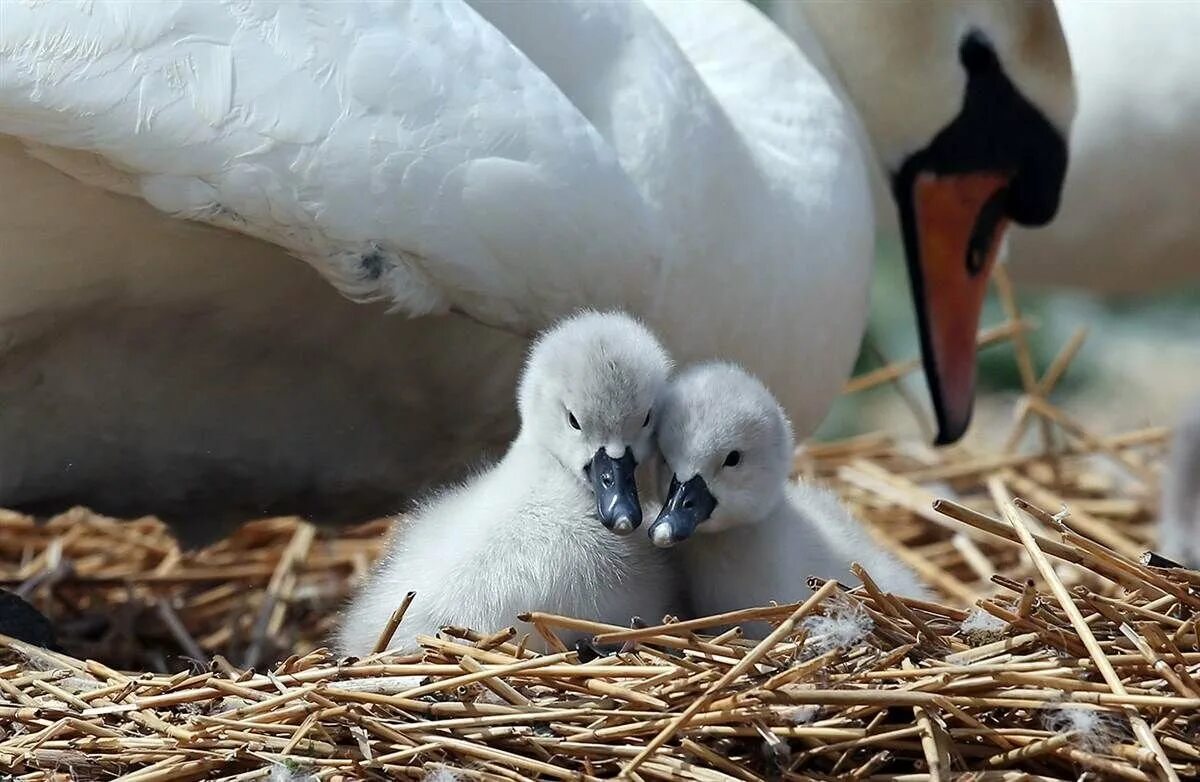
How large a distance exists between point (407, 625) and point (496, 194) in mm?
431

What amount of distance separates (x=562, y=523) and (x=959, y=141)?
3.17 feet

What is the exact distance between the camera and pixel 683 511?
1.94 meters

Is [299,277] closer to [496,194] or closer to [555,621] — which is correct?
[496,194]

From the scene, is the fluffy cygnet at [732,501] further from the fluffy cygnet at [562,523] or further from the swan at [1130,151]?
the swan at [1130,151]

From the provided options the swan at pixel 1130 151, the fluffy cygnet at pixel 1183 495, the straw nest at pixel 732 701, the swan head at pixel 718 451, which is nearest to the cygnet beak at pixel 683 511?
the swan head at pixel 718 451

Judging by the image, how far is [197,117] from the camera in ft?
6.22

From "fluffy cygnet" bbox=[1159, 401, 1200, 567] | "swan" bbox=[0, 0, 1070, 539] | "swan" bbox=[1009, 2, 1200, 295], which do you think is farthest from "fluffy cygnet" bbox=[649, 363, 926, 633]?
"swan" bbox=[1009, 2, 1200, 295]

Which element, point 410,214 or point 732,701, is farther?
point 410,214

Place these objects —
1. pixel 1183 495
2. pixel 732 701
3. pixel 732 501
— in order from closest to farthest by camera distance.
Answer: pixel 732 701 < pixel 732 501 < pixel 1183 495

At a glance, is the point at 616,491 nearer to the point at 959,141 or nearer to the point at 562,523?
the point at 562,523

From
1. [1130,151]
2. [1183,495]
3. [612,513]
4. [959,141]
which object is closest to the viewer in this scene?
[612,513]

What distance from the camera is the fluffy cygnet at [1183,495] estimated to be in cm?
276

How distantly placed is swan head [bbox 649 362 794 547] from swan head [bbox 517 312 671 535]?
1.3 inches

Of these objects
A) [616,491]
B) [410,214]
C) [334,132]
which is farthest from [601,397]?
[334,132]
